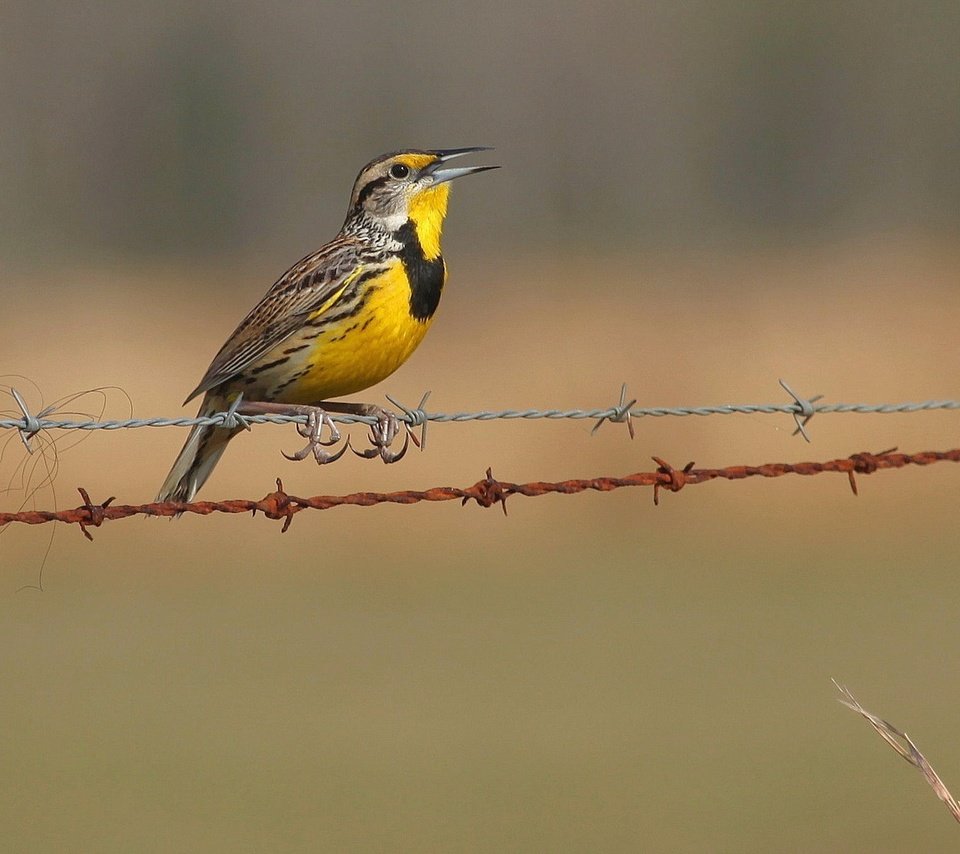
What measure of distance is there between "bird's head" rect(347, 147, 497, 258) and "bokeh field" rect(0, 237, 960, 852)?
1.77 meters

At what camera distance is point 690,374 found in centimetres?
1805

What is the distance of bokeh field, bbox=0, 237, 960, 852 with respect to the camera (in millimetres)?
10812

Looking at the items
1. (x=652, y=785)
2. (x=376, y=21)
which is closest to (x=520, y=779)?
(x=652, y=785)

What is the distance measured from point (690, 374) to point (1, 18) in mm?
24292

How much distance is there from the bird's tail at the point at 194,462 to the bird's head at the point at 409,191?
38.8 inches

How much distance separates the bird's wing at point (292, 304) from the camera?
22.2 feet

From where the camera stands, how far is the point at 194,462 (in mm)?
7051

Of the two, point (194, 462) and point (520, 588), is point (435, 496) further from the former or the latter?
point (520, 588)

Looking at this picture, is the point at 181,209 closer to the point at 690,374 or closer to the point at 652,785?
the point at 690,374

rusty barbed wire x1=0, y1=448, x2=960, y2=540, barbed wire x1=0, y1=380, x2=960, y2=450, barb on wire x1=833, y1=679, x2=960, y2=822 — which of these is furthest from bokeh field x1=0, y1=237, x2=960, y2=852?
barb on wire x1=833, y1=679, x2=960, y2=822

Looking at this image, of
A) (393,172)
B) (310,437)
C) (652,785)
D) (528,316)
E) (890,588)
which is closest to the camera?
(310,437)

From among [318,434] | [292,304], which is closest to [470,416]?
[318,434]

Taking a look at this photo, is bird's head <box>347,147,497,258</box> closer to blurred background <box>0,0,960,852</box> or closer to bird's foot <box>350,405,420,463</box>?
bird's foot <box>350,405,420,463</box>

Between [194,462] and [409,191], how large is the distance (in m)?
1.28
